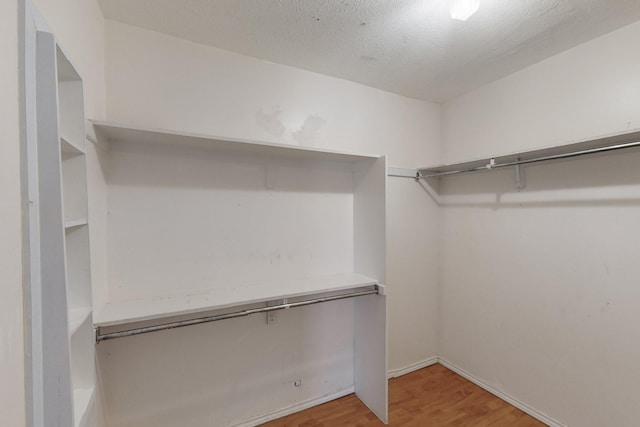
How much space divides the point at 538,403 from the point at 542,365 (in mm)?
281

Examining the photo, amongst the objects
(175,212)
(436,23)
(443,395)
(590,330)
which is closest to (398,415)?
(443,395)

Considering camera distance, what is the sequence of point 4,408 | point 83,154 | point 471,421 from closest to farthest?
1. point 4,408
2. point 83,154
3. point 471,421

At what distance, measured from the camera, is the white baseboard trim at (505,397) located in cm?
196

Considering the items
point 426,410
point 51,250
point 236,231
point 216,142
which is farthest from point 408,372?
point 51,250

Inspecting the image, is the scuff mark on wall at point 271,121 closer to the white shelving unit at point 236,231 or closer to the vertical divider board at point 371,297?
the white shelving unit at point 236,231

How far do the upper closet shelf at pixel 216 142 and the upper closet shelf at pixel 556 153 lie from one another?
2.74ft

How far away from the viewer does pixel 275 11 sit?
1514mm

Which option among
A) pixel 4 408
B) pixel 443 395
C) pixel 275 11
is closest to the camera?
pixel 4 408

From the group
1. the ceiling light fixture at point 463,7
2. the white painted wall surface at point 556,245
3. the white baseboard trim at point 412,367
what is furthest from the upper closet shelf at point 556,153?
the white baseboard trim at point 412,367

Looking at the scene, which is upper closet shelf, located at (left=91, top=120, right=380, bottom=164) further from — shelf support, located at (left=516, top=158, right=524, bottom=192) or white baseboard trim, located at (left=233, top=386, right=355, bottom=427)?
white baseboard trim, located at (left=233, top=386, right=355, bottom=427)

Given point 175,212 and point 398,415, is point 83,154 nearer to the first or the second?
point 175,212

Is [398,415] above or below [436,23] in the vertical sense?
below

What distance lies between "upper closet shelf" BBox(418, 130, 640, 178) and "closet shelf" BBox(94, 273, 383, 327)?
3.99 ft

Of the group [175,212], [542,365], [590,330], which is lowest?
[542,365]
